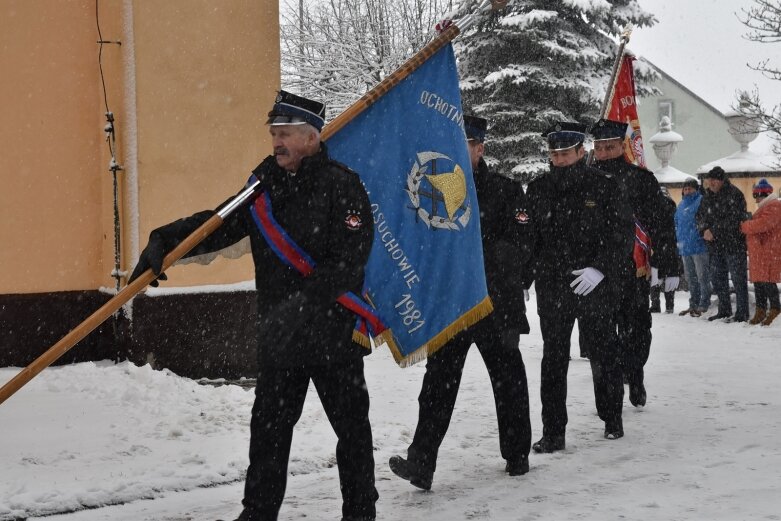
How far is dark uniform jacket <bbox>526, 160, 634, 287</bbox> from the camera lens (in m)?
6.40

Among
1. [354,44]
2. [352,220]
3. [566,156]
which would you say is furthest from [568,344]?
[354,44]

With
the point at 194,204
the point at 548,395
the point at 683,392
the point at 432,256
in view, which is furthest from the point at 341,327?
the point at 683,392

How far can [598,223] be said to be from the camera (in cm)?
641

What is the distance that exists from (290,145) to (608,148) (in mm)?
3987

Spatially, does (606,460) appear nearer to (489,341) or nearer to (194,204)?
(489,341)

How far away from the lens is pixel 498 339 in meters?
5.59

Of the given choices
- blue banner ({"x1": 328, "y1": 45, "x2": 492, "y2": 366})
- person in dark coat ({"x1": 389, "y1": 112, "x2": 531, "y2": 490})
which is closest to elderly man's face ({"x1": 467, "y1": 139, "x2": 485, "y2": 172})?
person in dark coat ({"x1": 389, "y1": 112, "x2": 531, "y2": 490})

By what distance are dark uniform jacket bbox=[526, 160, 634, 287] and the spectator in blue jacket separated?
29.9 ft

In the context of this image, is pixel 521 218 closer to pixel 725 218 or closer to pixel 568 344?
pixel 568 344

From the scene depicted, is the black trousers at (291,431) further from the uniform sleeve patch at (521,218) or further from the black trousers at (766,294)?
the black trousers at (766,294)

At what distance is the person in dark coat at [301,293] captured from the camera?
4.21 metres


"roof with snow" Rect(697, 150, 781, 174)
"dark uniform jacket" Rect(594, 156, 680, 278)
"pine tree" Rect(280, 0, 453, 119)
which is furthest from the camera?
"pine tree" Rect(280, 0, 453, 119)

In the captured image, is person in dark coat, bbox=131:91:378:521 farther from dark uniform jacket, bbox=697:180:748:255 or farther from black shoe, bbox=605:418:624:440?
dark uniform jacket, bbox=697:180:748:255

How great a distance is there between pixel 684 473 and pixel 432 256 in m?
1.87
